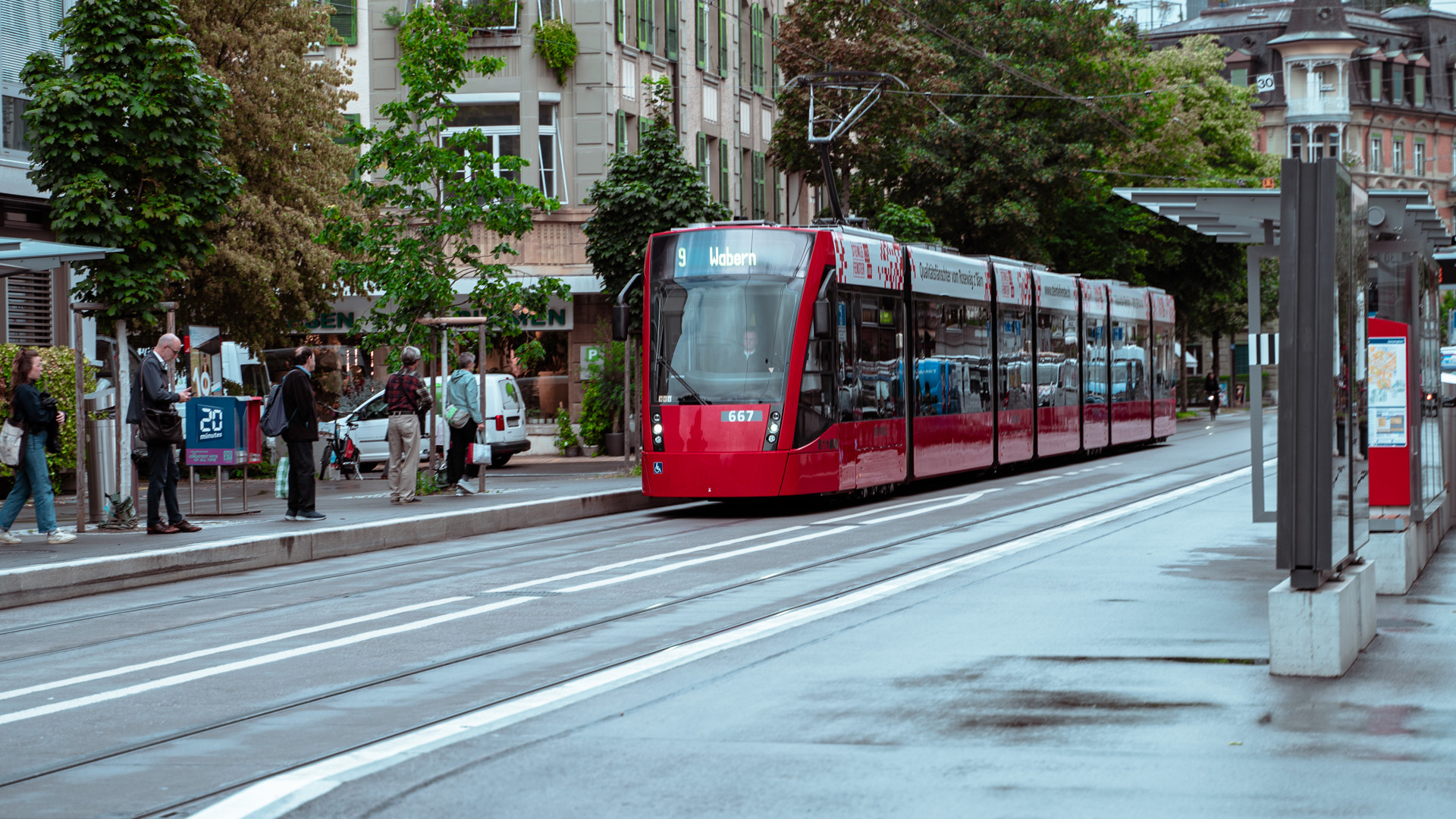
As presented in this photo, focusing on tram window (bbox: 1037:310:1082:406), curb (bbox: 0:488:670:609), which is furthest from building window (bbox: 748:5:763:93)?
curb (bbox: 0:488:670:609)

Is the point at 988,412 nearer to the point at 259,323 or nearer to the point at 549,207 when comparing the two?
the point at 549,207

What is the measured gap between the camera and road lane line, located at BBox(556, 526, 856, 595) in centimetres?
1330

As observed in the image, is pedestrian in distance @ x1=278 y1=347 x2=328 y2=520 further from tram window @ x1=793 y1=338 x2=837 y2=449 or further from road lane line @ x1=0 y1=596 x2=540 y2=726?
road lane line @ x1=0 y1=596 x2=540 y2=726

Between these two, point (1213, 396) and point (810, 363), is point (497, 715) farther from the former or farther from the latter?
point (1213, 396)

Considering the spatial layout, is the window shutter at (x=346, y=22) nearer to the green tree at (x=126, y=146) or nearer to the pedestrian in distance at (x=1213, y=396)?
the green tree at (x=126, y=146)

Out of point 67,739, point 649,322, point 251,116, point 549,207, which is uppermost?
point 251,116

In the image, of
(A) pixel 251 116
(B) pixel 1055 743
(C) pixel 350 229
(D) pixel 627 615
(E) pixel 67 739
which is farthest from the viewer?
(A) pixel 251 116

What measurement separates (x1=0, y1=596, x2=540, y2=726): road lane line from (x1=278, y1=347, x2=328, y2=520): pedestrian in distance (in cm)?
666

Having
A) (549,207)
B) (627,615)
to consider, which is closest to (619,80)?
(549,207)

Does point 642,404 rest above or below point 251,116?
below

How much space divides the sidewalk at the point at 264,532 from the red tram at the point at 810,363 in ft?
6.96

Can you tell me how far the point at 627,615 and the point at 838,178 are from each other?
34393 millimetres

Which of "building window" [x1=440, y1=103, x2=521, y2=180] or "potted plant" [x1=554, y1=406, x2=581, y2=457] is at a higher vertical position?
"building window" [x1=440, y1=103, x2=521, y2=180]

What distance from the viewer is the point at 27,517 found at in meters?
20.3
